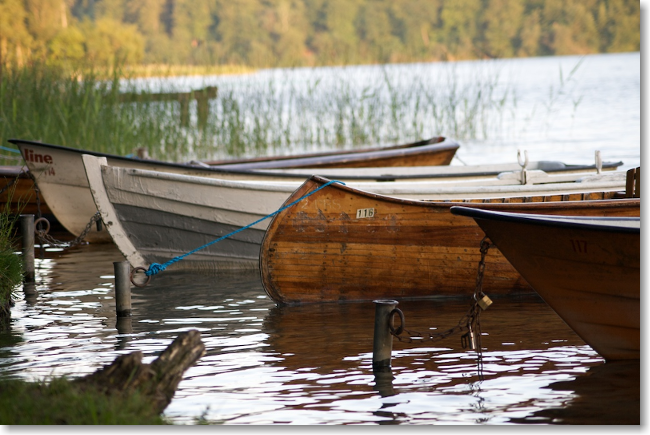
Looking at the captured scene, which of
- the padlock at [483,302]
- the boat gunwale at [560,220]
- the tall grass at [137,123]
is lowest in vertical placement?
the padlock at [483,302]

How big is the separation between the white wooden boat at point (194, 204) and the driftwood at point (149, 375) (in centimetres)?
345

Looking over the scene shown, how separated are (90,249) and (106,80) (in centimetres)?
379

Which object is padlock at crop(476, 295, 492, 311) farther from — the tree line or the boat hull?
the tree line

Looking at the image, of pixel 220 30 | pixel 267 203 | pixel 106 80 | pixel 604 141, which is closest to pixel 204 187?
pixel 267 203

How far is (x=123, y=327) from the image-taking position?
5.48 meters

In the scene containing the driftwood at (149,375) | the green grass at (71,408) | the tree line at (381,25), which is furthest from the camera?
the tree line at (381,25)

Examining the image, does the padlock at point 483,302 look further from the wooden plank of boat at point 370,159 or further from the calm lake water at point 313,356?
the wooden plank of boat at point 370,159

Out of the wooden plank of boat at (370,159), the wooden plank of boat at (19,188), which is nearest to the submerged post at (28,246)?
the wooden plank of boat at (19,188)

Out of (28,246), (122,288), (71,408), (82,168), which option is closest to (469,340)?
(71,408)

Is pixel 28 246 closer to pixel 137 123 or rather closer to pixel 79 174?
pixel 79 174

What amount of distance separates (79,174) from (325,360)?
4553mm

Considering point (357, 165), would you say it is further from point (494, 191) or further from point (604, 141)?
point (604, 141)

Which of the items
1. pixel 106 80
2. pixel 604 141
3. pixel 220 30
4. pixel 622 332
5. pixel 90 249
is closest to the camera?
pixel 622 332

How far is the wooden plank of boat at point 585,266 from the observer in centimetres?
387
